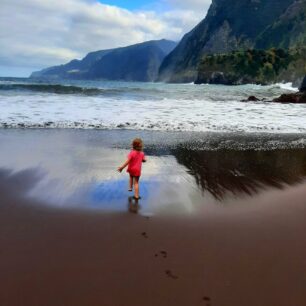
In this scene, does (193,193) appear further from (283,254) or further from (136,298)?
(136,298)

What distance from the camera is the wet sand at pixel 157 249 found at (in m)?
3.51

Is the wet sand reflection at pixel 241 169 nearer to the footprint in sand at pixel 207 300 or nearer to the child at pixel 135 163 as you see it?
the child at pixel 135 163

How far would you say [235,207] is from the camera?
5.74 m

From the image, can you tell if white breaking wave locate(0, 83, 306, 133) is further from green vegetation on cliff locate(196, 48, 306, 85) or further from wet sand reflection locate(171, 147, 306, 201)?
green vegetation on cliff locate(196, 48, 306, 85)

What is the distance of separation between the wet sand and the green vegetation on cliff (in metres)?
126

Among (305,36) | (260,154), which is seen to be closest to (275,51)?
(305,36)

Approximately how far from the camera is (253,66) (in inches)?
5256

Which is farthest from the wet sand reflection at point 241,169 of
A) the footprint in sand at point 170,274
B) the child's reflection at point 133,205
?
the footprint in sand at point 170,274

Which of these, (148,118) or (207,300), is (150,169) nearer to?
(207,300)

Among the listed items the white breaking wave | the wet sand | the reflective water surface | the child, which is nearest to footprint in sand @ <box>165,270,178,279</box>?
the wet sand

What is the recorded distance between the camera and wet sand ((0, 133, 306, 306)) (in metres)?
3.51

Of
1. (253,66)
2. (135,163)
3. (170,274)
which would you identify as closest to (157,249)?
(170,274)

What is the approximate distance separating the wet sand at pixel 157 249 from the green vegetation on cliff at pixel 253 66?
126138mm

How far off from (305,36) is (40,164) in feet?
601
